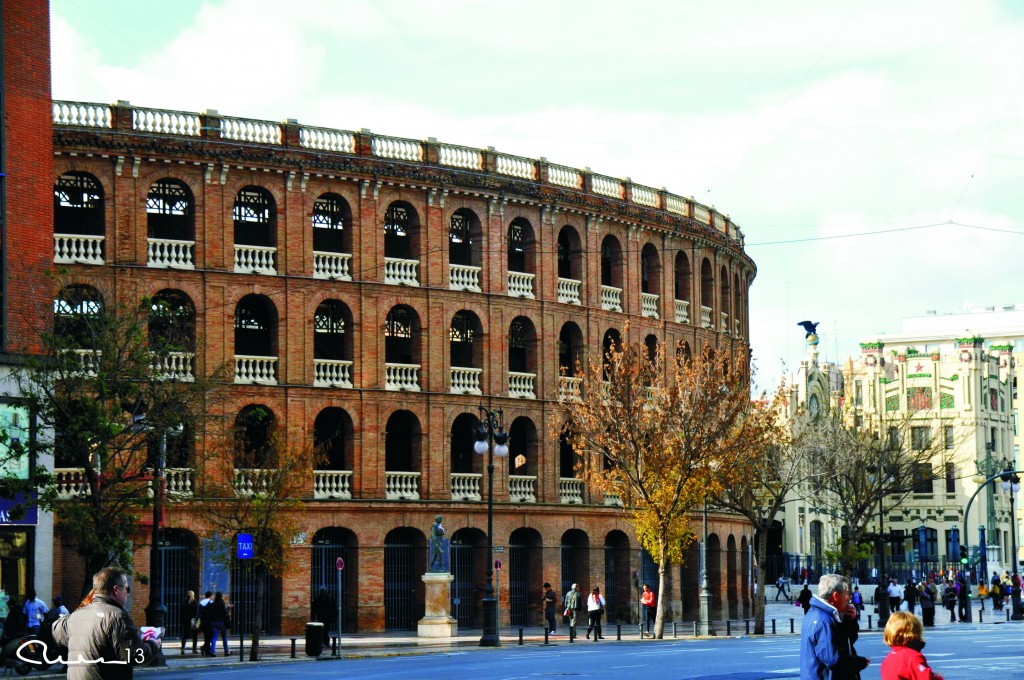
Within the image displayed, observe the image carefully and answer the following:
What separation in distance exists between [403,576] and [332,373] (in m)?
7.42

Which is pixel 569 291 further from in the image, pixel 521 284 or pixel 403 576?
pixel 403 576

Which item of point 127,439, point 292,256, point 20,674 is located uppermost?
point 292,256

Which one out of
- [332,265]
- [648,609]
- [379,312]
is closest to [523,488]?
[648,609]

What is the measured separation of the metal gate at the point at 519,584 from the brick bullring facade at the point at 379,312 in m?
0.08

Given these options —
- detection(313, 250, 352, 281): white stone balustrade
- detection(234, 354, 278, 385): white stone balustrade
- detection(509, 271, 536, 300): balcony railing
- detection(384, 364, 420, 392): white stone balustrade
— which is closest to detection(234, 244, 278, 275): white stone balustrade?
detection(313, 250, 352, 281): white stone balustrade

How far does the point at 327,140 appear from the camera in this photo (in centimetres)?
5281

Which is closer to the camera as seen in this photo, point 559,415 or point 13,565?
point 13,565

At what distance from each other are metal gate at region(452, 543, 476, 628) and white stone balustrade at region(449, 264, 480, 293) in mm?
9067

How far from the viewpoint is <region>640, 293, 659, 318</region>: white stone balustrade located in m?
62.1

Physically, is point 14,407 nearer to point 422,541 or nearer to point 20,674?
point 20,674

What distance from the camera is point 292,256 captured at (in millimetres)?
52000

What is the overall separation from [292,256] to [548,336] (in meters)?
10.8

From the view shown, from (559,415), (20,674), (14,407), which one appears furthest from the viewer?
(559,415)

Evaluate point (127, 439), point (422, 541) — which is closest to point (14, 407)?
point (127, 439)
